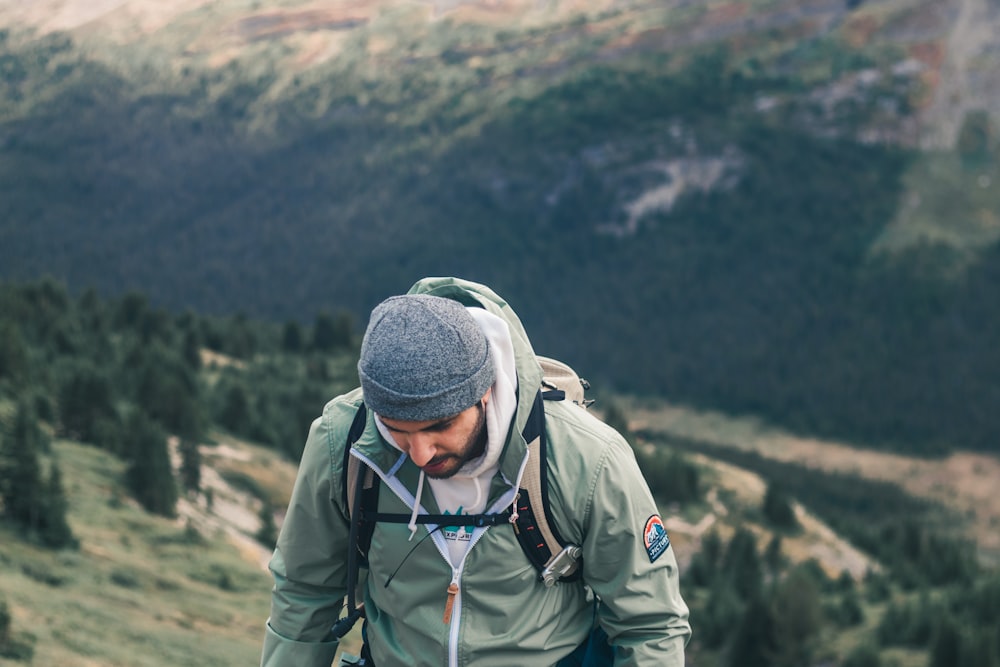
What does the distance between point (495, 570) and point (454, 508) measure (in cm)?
24

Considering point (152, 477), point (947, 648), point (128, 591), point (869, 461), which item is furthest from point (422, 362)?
point (869, 461)

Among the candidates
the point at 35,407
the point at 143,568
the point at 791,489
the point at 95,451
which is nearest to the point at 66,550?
the point at 143,568

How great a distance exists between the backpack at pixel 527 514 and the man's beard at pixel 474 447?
15cm

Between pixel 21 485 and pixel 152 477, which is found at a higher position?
pixel 21 485

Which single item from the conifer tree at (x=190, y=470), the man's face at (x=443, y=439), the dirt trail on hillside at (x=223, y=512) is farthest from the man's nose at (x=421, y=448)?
the conifer tree at (x=190, y=470)

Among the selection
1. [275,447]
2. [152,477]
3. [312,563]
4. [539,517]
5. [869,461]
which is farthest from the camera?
[869,461]

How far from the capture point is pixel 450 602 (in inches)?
151

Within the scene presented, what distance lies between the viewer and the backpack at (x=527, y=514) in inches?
145

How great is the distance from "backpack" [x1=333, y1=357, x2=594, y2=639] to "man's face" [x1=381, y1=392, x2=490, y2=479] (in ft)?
0.55

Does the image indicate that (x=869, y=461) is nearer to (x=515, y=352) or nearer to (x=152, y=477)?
(x=152, y=477)

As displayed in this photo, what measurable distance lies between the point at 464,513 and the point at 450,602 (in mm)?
295

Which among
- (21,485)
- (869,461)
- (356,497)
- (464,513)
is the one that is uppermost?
(356,497)

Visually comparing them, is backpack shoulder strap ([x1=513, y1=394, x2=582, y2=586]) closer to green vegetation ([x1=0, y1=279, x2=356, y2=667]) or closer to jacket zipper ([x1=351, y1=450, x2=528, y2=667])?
jacket zipper ([x1=351, y1=450, x2=528, y2=667])

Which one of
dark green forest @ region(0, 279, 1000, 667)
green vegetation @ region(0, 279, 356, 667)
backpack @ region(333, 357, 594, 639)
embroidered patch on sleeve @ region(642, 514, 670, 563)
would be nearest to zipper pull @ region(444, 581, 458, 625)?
backpack @ region(333, 357, 594, 639)
